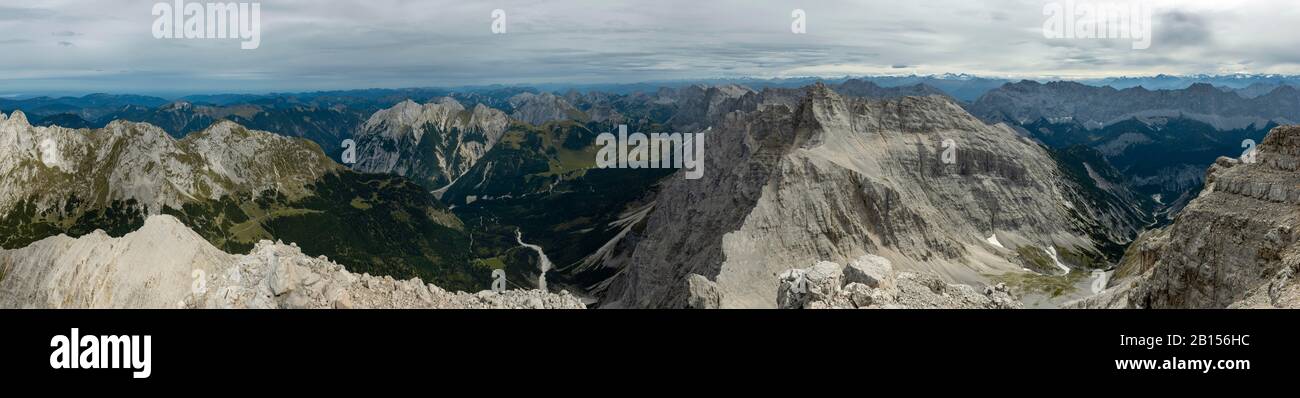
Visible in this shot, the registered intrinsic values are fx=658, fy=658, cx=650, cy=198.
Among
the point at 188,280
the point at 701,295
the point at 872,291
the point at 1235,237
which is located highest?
the point at 1235,237

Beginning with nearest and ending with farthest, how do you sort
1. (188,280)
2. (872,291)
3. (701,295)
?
1. (872,291)
2. (188,280)
3. (701,295)

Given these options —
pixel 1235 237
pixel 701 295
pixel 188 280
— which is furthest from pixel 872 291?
pixel 188 280

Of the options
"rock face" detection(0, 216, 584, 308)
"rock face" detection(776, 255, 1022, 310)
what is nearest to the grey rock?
"rock face" detection(776, 255, 1022, 310)

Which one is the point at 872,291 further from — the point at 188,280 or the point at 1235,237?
the point at 188,280

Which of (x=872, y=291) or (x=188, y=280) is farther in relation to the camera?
(x=188, y=280)

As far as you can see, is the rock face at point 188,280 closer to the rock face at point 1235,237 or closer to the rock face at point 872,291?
the rock face at point 872,291
